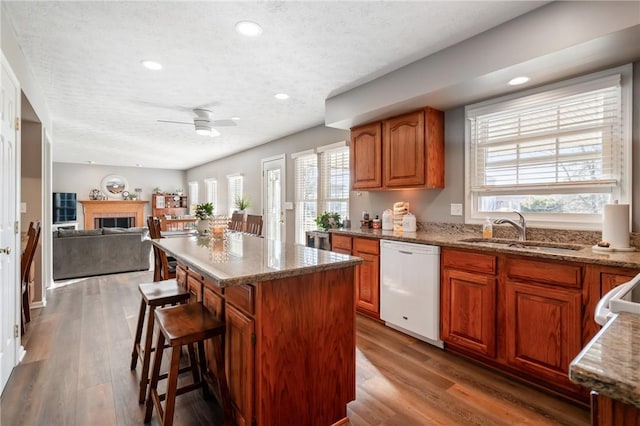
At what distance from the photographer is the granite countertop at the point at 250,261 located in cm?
143

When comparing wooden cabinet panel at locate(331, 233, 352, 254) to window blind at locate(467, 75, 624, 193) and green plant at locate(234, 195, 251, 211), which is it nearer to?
window blind at locate(467, 75, 624, 193)

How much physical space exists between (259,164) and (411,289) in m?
4.41

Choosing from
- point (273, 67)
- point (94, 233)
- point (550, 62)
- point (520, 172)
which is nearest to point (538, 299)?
point (520, 172)

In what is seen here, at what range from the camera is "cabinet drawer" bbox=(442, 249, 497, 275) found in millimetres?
2355

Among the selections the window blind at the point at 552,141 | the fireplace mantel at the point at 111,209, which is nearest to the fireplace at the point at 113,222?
the fireplace mantel at the point at 111,209

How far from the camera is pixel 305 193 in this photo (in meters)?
5.18

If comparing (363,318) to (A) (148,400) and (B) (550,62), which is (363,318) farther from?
(B) (550,62)

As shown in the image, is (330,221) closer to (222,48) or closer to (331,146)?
(331,146)

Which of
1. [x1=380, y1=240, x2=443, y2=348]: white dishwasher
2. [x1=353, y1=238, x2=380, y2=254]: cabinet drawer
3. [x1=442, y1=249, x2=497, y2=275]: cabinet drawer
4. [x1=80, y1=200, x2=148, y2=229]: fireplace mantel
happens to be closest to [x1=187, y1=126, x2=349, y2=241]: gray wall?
[x1=353, y1=238, x2=380, y2=254]: cabinet drawer

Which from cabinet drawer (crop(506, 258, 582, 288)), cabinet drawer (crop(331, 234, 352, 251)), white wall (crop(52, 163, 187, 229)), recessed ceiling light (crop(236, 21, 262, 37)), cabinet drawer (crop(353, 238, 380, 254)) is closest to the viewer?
cabinet drawer (crop(506, 258, 582, 288))

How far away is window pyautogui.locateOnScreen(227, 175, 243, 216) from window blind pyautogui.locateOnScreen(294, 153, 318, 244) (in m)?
2.32

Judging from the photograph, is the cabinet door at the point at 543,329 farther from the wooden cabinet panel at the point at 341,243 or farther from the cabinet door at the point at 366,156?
the cabinet door at the point at 366,156

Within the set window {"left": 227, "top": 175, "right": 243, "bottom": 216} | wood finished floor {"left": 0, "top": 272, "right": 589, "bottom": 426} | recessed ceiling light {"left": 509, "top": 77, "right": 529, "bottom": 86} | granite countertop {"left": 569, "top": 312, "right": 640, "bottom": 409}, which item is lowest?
wood finished floor {"left": 0, "top": 272, "right": 589, "bottom": 426}

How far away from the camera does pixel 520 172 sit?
2.78 metres
